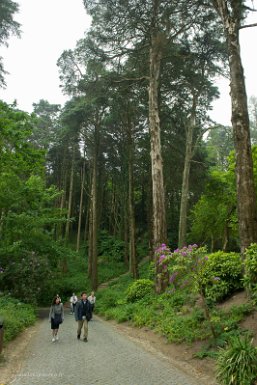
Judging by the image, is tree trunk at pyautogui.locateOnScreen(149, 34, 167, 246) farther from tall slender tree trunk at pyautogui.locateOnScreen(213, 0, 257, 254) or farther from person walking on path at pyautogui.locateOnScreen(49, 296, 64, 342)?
tall slender tree trunk at pyautogui.locateOnScreen(213, 0, 257, 254)

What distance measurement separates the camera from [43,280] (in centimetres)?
2095

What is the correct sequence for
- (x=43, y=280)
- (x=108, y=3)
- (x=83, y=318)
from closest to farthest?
(x=83, y=318) → (x=108, y=3) → (x=43, y=280)

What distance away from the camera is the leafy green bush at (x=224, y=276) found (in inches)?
374

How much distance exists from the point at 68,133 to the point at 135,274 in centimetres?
1067

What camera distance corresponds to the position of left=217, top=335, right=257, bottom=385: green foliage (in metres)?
5.45

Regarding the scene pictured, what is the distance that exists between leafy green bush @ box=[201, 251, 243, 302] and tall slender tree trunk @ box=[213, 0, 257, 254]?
1.39 meters

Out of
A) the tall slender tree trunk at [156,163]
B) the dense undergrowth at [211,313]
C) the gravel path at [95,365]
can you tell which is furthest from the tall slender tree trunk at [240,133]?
the tall slender tree trunk at [156,163]

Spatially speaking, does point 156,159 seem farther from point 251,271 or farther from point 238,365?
point 238,365

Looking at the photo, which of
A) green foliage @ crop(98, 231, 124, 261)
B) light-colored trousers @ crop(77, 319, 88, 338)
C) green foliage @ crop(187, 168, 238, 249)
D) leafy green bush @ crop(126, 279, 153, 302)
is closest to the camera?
light-colored trousers @ crop(77, 319, 88, 338)

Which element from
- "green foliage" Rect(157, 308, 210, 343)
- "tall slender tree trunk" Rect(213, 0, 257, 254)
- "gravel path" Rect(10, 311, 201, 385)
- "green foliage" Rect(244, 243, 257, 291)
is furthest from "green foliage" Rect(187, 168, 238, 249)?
"green foliage" Rect(244, 243, 257, 291)

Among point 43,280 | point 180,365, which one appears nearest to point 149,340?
point 180,365

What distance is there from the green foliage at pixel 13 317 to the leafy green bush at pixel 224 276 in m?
6.51

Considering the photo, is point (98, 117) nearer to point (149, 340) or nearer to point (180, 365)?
point (149, 340)

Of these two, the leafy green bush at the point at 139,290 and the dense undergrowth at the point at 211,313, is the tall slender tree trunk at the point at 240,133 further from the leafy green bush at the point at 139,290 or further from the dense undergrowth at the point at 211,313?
the leafy green bush at the point at 139,290
